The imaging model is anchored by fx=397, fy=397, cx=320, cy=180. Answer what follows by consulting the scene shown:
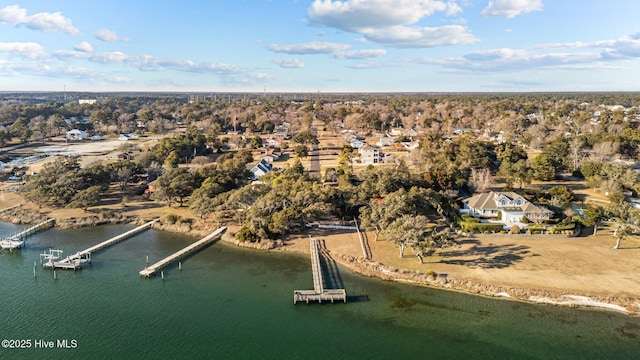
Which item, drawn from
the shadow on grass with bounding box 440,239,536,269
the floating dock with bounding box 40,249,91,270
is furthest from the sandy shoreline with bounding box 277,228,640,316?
the floating dock with bounding box 40,249,91,270

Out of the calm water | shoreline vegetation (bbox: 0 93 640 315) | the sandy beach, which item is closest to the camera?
the calm water

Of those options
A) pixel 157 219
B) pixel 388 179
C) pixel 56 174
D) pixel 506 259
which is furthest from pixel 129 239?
pixel 506 259

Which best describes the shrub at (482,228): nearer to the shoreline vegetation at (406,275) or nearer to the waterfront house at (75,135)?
the shoreline vegetation at (406,275)

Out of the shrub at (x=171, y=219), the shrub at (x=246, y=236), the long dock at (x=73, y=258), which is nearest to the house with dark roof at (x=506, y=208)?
the shrub at (x=246, y=236)

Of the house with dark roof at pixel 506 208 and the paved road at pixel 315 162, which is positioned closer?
the house with dark roof at pixel 506 208

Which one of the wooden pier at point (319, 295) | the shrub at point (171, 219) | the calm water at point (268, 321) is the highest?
the shrub at point (171, 219)

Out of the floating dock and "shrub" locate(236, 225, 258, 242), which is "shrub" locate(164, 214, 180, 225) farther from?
the floating dock

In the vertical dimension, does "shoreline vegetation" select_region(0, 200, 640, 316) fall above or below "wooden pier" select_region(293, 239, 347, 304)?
above
